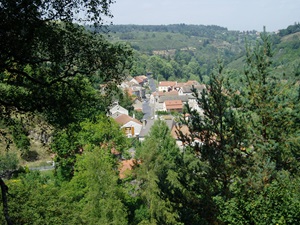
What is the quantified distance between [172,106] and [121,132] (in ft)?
159

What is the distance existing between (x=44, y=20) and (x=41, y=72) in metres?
1.11

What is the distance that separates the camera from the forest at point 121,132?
6031 mm

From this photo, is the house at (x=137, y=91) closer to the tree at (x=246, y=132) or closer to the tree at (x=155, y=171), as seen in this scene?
the tree at (x=155, y=171)

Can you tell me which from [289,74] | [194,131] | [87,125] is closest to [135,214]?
[87,125]

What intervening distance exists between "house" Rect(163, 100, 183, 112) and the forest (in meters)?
47.2

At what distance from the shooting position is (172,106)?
235ft

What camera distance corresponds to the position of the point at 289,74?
1198cm

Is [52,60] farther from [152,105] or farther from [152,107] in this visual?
[152,105]

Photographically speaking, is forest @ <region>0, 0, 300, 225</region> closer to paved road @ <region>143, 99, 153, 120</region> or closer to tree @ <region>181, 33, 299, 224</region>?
tree @ <region>181, 33, 299, 224</region>

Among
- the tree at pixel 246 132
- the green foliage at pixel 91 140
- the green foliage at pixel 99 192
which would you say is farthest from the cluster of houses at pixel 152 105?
the green foliage at pixel 99 192

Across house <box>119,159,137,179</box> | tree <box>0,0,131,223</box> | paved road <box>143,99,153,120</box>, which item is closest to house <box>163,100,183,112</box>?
paved road <box>143,99,153,120</box>

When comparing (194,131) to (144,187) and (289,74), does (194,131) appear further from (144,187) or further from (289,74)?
(144,187)

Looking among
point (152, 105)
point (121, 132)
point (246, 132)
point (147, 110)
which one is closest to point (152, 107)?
point (152, 105)

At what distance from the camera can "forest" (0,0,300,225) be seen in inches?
237
